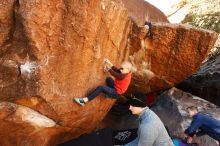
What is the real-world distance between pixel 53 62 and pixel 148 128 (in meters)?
2.52

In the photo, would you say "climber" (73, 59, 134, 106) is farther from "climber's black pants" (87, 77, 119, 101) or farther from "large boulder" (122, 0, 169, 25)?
"large boulder" (122, 0, 169, 25)

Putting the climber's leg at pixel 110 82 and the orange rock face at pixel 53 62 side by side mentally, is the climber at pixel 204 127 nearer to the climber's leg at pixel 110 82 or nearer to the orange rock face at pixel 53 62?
the climber's leg at pixel 110 82

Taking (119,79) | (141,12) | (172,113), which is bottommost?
(172,113)

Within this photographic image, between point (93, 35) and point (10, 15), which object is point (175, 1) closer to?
point (93, 35)

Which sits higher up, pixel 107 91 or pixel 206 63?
pixel 107 91

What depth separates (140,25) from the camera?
418 inches

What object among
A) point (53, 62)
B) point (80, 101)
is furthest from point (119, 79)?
point (53, 62)

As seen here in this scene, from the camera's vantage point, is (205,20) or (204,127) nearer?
(204,127)

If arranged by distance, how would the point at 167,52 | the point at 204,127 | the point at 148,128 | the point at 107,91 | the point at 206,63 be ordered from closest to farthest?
the point at 148,128
the point at 204,127
the point at 107,91
the point at 167,52
the point at 206,63

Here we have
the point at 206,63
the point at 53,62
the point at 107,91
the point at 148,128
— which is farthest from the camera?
the point at 206,63

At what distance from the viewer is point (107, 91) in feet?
30.9

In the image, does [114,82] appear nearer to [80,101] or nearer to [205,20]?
[80,101]

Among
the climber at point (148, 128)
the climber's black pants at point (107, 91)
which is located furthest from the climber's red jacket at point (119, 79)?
the climber at point (148, 128)

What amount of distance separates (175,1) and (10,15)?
10.3 metres
